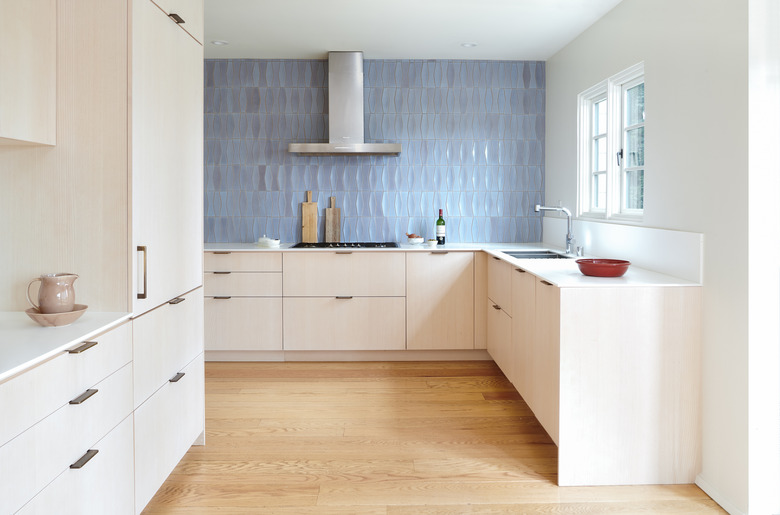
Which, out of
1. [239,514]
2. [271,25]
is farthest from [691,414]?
[271,25]

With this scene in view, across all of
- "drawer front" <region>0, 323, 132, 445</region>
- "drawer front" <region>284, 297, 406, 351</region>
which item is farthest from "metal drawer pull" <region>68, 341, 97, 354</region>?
"drawer front" <region>284, 297, 406, 351</region>

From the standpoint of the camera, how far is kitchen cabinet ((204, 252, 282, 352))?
455 cm

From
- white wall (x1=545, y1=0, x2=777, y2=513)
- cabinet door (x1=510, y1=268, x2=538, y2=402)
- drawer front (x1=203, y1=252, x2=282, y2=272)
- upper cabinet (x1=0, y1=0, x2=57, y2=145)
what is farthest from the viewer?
drawer front (x1=203, y1=252, x2=282, y2=272)

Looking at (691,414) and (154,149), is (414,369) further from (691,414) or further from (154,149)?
(154,149)

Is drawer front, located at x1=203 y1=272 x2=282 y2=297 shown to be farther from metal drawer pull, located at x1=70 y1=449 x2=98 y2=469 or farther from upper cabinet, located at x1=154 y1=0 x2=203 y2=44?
metal drawer pull, located at x1=70 y1=449 x2=98 y2=469

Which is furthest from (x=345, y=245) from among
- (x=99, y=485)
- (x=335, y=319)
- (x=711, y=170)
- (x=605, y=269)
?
(x=99, y=485)

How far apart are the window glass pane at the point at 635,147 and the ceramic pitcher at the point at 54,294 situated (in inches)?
113

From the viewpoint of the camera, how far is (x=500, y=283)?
4008 mm

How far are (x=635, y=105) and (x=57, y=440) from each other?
3.26 m

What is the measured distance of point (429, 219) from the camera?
203 inches

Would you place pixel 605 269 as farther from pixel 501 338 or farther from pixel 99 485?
pixel 99 485

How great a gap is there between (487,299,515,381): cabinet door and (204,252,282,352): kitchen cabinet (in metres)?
1.53

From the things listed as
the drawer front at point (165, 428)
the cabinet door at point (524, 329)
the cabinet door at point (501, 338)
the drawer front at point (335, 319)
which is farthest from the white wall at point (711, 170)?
the drawer front at point (165, 428)

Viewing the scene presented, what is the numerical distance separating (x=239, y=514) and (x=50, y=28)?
1811mm
